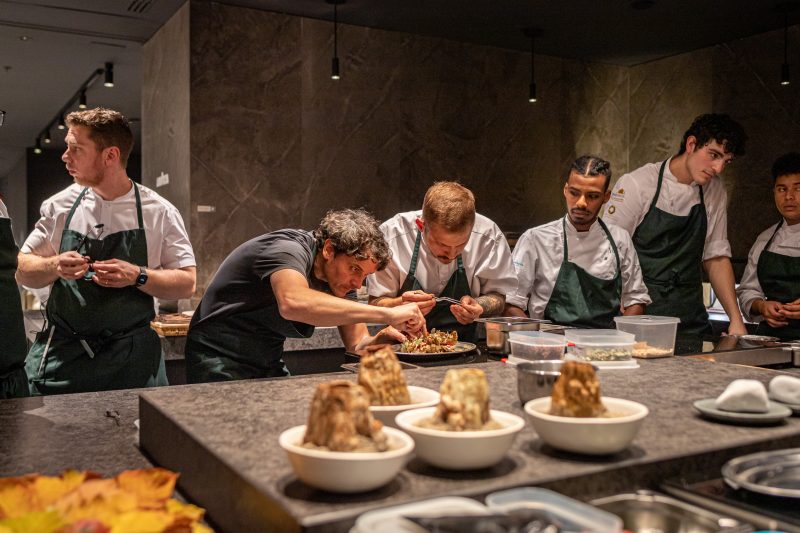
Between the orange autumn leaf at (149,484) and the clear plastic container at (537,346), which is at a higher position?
the clear plastic container at (537,346)

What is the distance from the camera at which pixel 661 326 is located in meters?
2.45

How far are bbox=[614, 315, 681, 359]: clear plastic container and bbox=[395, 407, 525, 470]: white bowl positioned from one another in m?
1.42

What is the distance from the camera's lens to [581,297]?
365 cm

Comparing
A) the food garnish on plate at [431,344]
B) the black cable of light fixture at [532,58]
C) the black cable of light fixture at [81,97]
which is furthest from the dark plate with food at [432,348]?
the black cable of light fixture at [81,97]

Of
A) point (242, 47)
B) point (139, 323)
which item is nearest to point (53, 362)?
point (139, 323)

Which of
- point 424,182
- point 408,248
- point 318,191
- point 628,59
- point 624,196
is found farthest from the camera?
point 628,59

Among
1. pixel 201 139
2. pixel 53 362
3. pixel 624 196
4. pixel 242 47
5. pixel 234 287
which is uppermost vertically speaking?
pixel 242 47

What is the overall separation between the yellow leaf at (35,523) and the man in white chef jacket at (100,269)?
1.97 m

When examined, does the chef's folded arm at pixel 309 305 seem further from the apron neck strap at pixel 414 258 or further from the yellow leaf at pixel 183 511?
the yellow leaf at pixel 183 511

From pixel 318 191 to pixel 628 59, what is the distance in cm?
334

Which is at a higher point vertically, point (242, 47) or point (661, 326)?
point (242, 47)

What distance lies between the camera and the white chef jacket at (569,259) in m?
3.73

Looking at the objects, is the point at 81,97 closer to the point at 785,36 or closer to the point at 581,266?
the point at 581,266

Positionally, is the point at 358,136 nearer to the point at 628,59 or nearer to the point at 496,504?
the point at 628,59
